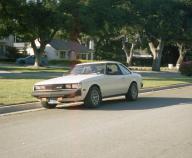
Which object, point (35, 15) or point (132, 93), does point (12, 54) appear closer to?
point (35, 15)

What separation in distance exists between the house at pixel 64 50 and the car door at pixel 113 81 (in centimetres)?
6603

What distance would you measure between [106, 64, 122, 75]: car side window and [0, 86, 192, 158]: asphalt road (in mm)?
1916

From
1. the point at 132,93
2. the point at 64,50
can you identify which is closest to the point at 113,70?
the point at 132,93

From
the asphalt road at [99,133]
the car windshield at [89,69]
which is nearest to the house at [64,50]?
the car windshield at [89,69]

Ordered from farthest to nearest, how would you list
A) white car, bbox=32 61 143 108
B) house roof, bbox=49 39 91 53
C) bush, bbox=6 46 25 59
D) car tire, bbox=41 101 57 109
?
house roof, bbox=49 39 91 53 < bush, bbox=6 46 25 59 < car tire, bbox=41 101 57 109 < white car, bbox=32 61 143 108

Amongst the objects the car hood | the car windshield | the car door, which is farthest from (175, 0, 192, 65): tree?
the car hood

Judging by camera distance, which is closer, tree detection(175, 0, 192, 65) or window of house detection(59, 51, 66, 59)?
tree detection(175, 0, 192, 65)

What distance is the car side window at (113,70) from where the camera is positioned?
16977 mm

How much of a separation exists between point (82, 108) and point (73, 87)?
0.91 metres

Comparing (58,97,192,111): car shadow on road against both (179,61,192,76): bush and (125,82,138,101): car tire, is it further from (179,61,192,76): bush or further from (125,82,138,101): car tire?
(179,61,192,76): bush

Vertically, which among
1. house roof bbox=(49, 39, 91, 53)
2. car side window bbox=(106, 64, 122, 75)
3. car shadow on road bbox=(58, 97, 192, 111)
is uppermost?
house roof bbox=(49, 39, 91, 53)

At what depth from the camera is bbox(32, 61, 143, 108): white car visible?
1499 cm

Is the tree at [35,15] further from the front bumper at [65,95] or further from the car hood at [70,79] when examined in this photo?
the front bumper at [65,95]

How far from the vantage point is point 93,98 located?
15414 millimetres
